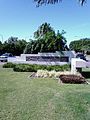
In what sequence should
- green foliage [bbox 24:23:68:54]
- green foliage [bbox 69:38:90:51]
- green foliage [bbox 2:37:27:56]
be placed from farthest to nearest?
1. green foliage [bbox 69:38:90:51]
2. green foliage [bbox 2:37:27:56]
3. green foliage [bbox 24:23:68:54]

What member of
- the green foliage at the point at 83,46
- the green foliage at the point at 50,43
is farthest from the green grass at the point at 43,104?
the green foliage at the point at 83,46

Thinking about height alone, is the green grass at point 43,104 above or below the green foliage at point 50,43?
below

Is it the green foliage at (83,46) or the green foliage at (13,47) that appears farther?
the green foliage at (83,46)

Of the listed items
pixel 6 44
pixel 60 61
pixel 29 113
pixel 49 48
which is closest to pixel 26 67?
pixel 60 61

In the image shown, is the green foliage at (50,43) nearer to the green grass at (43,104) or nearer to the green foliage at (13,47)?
the green grass at (43,104)

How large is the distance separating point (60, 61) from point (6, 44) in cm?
4398

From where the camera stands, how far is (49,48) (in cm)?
3688

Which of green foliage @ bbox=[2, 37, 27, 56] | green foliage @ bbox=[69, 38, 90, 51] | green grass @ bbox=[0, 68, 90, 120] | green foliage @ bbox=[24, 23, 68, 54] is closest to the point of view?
green grass @ bbox=[0, 68, 90, 120]

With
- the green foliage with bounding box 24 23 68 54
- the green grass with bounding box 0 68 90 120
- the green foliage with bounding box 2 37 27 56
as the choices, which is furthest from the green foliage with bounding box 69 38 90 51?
the green grass with bounding box 0 68 90 120

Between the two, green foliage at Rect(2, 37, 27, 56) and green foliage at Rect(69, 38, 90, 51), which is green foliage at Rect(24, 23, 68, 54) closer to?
green foliage at Rect(2, 37, 27, 56)

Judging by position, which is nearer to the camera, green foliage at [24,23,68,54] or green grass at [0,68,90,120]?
green grass at [0,68,90,120]

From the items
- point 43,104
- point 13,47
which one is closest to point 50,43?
point 43,104

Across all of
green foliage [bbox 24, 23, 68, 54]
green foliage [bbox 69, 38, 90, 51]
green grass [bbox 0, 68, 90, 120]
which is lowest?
green grass [bbox 0, 68, 90, 120]

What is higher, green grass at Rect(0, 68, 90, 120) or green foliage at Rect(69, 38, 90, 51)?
green foliage at Rect(69, 38, 90, 51)
